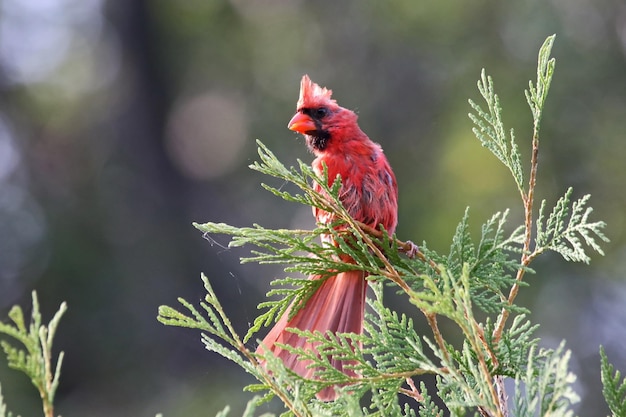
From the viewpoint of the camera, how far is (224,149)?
9391 millimetres

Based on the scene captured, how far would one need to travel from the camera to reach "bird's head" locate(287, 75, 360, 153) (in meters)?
3.07

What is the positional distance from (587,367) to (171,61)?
6.13 m

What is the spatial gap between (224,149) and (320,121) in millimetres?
6362

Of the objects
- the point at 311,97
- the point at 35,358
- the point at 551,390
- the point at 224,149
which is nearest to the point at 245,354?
the point at 35,358

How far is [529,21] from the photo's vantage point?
336 inches

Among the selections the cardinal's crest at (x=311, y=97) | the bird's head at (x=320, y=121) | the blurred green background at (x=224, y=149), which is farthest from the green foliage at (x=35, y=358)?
the blurred green background at (x=224, y=149)

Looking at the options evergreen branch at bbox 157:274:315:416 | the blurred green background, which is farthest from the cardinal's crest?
the blurred green background

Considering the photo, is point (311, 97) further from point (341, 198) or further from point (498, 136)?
point (498, 136)

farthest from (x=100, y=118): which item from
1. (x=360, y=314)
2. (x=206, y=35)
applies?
(x=360, y=314)

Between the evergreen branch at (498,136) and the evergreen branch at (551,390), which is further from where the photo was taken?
the evergreen branch at (498,136)

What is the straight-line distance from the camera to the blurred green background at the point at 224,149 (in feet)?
25.0

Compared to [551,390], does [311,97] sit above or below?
above

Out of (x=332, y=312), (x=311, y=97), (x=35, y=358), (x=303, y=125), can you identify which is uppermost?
(x=311, y=97)

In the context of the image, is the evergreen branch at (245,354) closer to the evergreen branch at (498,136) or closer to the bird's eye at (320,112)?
the evergreen branch at (498,136)
